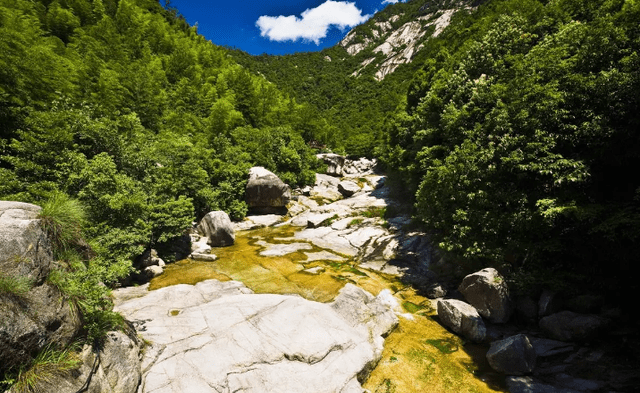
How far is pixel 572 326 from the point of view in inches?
431

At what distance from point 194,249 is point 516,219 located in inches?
841

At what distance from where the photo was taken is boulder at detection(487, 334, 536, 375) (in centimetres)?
983

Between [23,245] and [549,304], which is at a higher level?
[23,245]

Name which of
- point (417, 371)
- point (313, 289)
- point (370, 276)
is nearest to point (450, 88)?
point (370, 276)

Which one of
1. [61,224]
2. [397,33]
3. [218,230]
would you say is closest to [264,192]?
[218,230]

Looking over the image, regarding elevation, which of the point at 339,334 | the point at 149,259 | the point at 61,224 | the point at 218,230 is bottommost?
the point at 339,334

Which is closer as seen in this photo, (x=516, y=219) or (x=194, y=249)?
(x=516, y=219)

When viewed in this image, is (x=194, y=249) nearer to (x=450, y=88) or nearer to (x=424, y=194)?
(x=424, y=194)

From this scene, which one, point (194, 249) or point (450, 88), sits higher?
point (450, 88)

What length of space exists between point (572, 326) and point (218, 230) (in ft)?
75.5

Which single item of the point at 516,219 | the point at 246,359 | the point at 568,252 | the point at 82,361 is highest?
the point at 516,219

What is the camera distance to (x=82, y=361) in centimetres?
610

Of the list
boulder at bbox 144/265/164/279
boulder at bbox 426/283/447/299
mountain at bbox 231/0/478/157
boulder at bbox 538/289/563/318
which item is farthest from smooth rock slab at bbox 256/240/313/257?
mountain at bbox 231/0/478/157

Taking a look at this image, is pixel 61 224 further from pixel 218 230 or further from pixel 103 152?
pixel 218 230
